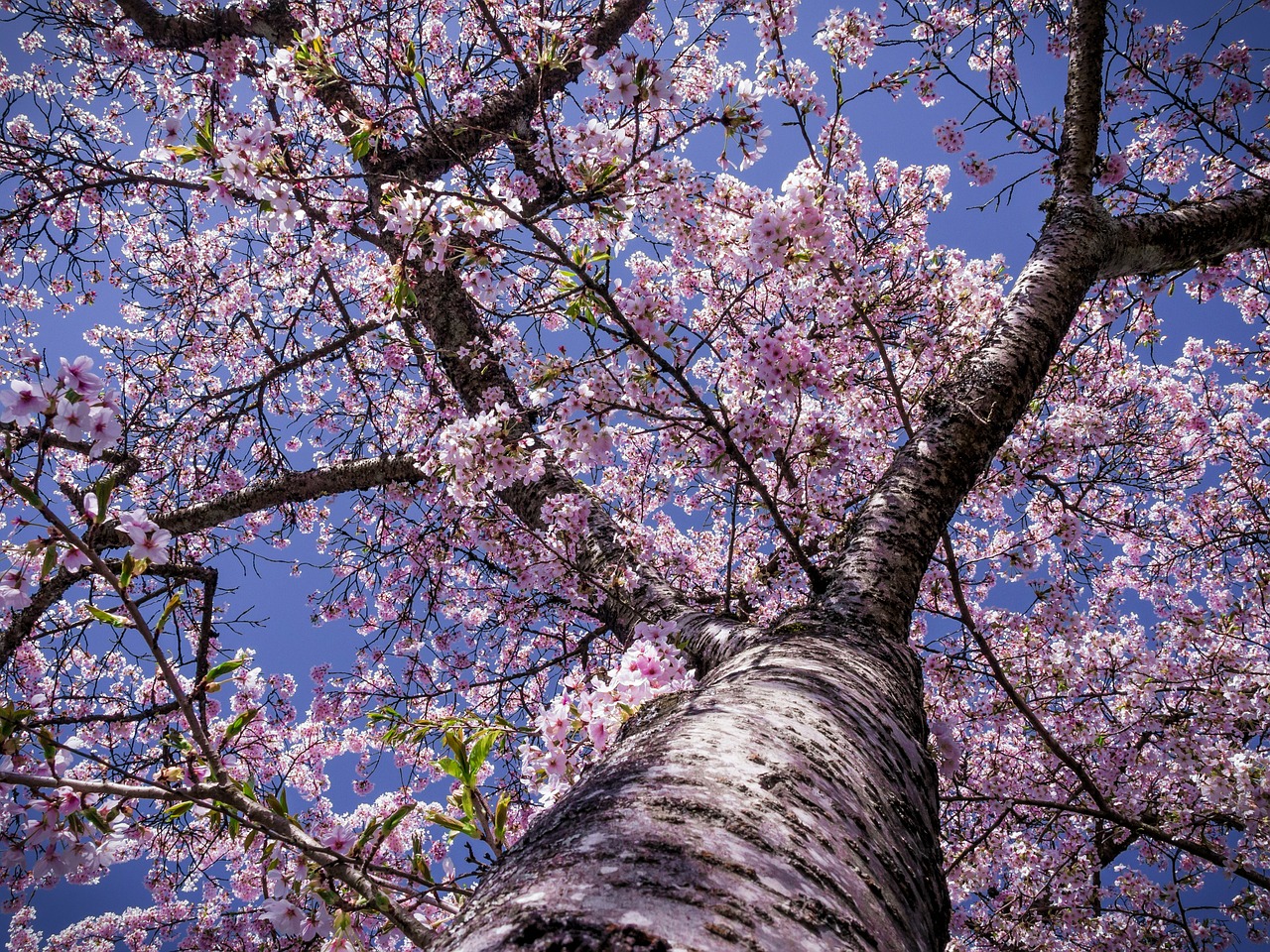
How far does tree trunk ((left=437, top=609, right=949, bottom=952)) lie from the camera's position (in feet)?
1.66

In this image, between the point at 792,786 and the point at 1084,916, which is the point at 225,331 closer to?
the point at 792,786

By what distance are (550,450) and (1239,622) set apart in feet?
20.5

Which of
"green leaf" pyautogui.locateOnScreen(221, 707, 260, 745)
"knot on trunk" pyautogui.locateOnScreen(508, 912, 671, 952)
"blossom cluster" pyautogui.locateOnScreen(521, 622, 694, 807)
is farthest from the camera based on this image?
"blossom cluster" pyautogui.locateOnScreen(521, 622, 694, 807)

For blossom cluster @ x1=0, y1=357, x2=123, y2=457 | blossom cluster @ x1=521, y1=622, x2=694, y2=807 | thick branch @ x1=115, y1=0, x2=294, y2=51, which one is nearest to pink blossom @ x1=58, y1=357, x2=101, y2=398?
blossom cluster @ x1=0, y1=357, x2=123, y2=457

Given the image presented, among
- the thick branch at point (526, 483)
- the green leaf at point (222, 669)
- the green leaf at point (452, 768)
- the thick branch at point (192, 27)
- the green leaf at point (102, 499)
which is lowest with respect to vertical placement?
the green leaf at point (452, 768)

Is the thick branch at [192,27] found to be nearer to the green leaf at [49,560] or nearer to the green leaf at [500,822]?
the green leaf at [49,560]

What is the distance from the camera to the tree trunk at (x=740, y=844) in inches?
19.9

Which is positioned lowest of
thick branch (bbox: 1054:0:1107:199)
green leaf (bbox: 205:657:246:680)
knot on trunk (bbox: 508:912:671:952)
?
knot on trunk (bbox: 508:912:671:952)

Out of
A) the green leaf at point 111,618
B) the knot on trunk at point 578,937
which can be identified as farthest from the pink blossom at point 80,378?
the knot on trunk at point 578,937

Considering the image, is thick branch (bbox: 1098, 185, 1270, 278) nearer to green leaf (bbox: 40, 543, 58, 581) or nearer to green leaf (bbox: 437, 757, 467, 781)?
green leaf (bbox: 437, 757, 467, 781)

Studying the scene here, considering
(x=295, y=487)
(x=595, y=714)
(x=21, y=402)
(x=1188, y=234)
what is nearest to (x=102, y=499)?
(x=21, y=402)

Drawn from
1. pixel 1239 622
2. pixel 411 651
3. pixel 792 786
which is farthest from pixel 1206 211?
pixel 411 651

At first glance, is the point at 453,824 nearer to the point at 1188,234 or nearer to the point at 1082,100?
the point at 1188,234

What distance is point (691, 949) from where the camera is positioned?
463 millimetres
